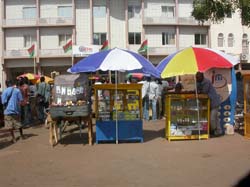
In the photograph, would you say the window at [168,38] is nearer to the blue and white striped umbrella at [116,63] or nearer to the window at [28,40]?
the window at [28,40]

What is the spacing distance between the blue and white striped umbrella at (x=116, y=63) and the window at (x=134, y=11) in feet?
122

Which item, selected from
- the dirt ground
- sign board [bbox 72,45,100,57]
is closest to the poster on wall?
the dirt ground

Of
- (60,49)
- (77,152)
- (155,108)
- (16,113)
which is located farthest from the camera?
(60,49)

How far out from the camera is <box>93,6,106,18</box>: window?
47.9m

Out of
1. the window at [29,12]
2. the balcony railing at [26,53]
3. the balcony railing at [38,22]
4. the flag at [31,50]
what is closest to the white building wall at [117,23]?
the balcony railing at [38,22]

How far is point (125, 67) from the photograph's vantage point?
11430 millimetres

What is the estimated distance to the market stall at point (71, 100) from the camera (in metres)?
11.4

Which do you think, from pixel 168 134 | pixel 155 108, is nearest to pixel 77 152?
pixel 168 134

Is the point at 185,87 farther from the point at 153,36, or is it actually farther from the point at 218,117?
the point at 153,36

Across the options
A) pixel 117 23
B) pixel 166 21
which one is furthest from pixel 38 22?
pixel 166 21

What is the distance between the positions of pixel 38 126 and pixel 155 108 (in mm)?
4497

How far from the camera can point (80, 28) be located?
156ft

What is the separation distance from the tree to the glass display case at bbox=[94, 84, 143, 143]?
5749 millimetres

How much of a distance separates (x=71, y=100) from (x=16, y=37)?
1442 inches
